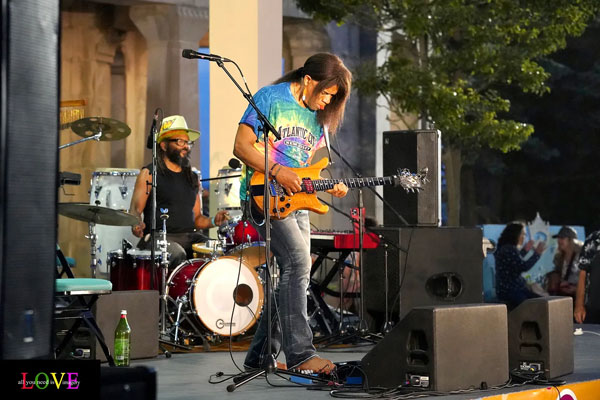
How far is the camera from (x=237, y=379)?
492cm

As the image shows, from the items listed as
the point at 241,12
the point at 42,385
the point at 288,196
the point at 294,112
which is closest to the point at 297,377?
the point at 288,196

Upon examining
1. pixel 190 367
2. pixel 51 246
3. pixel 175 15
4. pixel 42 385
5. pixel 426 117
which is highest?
pixel 175 15

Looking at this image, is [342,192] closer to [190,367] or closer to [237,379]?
[237,379]

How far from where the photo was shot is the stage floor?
4.69 meters

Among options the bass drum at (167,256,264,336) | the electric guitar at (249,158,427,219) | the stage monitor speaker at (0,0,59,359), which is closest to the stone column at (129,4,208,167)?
the bass drum at (167,256,264,336)

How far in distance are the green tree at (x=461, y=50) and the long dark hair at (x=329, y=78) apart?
7.81m

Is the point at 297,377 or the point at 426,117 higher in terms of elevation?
the point at 426,117

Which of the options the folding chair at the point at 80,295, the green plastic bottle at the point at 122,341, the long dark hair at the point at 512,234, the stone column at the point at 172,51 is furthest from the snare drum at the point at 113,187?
the long dark hair at the point at 512,234

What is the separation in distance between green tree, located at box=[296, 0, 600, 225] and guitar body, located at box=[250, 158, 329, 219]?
8.06m

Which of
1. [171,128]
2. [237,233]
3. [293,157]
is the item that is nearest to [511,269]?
[237,233]

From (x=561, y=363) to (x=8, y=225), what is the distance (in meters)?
3.76

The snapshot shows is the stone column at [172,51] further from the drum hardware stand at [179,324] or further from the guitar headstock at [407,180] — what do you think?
the guitar headstock at [407,180]

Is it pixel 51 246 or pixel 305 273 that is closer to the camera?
pixel 51 246

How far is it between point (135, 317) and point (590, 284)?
14.2ft
